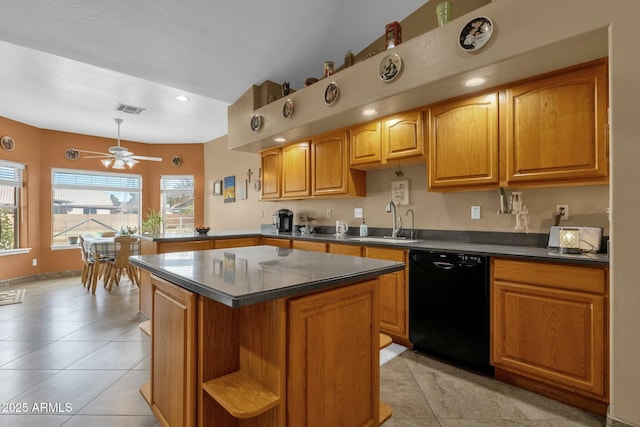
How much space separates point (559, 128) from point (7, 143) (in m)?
7.19

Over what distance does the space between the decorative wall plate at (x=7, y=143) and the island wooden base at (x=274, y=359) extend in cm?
557

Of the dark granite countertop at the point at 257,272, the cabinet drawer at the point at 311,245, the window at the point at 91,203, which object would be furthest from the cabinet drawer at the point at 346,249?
the window at the point at 91,203

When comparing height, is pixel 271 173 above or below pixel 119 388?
above

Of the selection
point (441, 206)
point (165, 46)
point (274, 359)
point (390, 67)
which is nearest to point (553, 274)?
point (441, 206)

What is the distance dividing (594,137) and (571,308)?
41.8 inches

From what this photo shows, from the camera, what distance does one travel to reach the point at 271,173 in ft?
14.7

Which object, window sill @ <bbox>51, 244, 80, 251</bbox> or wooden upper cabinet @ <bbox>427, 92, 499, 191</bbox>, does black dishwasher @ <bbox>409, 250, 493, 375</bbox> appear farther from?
window sill @ <bbox>51, 244, 80, 251</bbox>

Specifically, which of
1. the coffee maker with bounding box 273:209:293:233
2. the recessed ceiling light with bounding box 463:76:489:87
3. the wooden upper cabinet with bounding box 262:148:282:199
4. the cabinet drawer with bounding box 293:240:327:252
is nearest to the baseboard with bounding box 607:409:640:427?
the recessed ceiling light with bounding box 463:76:489:87

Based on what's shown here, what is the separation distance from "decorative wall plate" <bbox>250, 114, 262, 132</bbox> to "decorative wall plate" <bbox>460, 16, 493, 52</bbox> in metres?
2.52

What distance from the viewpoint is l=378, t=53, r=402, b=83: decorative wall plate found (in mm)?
2509

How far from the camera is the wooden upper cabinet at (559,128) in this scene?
1.94m

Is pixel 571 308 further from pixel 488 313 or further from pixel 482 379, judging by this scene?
pixel 482 379

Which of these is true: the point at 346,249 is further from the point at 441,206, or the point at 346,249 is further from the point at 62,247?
the point at 62,247

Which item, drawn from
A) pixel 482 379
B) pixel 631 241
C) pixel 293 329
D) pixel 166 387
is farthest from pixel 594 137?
pixel 166 387
